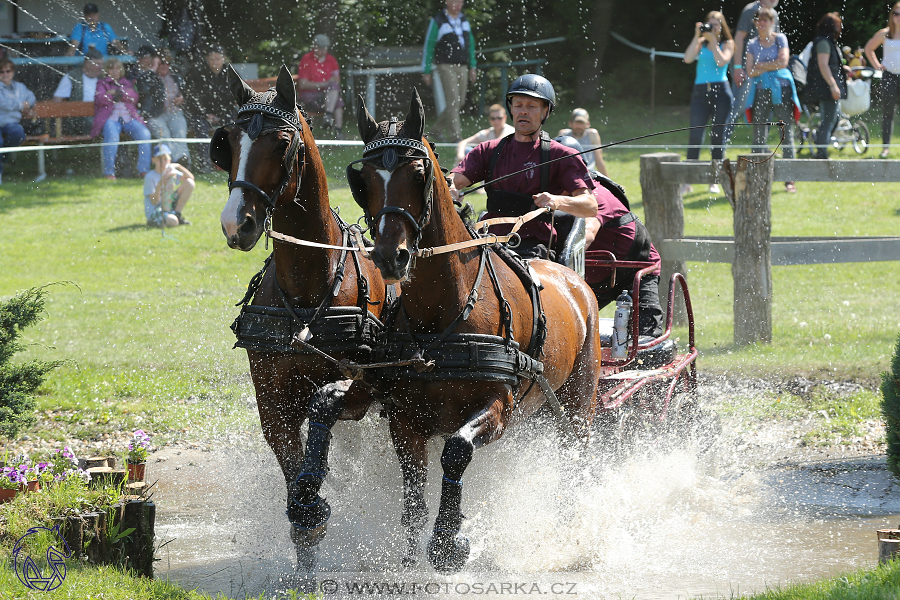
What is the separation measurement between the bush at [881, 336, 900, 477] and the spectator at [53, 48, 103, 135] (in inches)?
466

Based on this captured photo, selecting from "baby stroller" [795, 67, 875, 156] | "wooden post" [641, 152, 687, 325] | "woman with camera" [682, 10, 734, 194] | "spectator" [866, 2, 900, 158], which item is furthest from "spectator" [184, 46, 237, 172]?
"spectator" [866, 2, 900, 158]

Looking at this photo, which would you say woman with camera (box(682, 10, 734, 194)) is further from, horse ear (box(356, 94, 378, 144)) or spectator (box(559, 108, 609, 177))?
horse ear (box(356, 94, 378, 144))

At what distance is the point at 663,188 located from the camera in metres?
8.85

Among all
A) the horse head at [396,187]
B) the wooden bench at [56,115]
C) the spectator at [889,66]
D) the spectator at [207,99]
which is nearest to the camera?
the horse head at [396,187]

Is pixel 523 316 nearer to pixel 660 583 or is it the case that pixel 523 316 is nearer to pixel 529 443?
pixel 529 443

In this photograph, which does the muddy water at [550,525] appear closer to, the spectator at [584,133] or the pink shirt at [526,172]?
the pink shirt at [526,172]

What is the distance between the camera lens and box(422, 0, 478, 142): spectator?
46.8ft

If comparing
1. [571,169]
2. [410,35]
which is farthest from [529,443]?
[410,35]

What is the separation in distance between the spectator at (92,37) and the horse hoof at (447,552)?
1268cm

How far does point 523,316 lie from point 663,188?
5009mm

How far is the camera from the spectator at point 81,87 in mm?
14156

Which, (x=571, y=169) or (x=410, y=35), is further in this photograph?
(x=410, y=35)

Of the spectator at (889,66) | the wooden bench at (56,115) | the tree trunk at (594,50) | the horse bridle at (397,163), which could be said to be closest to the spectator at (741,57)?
the spectator at (889,66)

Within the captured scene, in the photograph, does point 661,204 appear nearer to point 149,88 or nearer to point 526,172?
point 526,172
